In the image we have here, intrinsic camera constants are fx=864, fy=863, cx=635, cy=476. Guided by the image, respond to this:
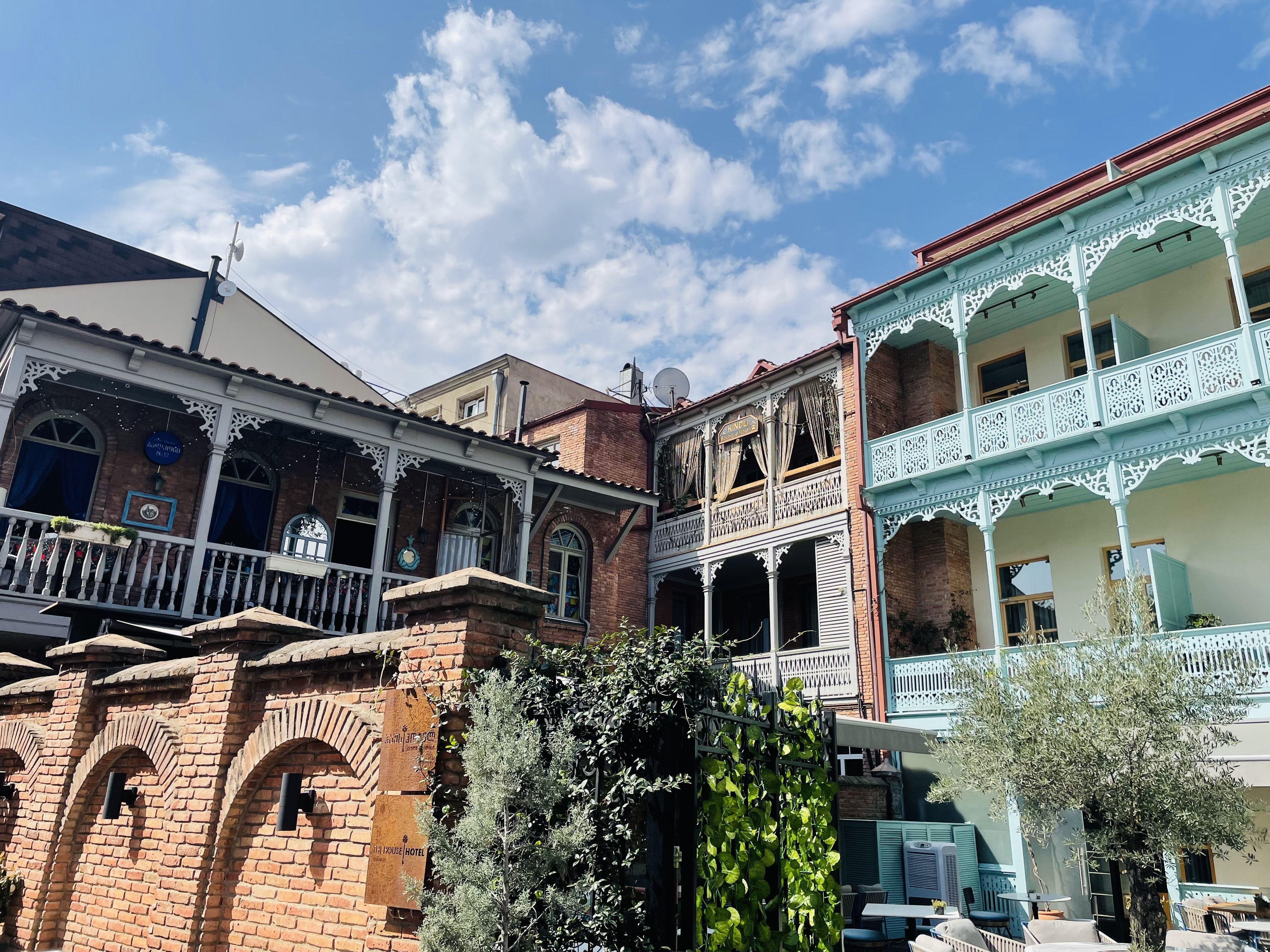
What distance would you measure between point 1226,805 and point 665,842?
5278 mm

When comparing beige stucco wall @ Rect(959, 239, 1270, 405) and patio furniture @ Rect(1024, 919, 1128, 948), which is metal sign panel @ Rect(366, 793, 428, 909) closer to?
patio furniture @ Rect(1024, 919, 1128, 948)

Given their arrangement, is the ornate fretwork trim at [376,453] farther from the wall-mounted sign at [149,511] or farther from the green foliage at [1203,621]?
the green foliage at [1203,621]

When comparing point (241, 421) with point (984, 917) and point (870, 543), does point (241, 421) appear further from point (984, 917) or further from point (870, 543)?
point (984, 917)

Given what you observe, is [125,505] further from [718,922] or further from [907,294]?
[907,294]

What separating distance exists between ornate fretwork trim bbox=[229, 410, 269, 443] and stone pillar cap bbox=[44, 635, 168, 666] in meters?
4.85

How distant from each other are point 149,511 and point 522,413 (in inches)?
444

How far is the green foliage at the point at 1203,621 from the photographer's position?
11.5 m

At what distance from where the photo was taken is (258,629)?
6312mm

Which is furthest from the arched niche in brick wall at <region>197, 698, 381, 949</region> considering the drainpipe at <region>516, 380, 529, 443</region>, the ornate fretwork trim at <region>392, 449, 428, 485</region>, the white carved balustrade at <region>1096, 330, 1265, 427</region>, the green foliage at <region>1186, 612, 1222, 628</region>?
the drainpipe at <region>516, 380, 529, 443</region>

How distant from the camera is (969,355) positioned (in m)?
16.2

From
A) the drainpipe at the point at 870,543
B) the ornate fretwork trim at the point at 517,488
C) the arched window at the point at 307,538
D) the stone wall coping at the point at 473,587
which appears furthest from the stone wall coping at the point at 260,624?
the drainpipe at the point at 870,543

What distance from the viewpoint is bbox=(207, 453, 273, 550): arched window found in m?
13.8

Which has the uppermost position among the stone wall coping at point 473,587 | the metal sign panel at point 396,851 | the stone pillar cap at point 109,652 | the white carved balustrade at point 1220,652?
the white carved balustrade at point 1220,652

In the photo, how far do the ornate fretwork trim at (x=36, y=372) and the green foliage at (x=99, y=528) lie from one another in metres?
1.63
